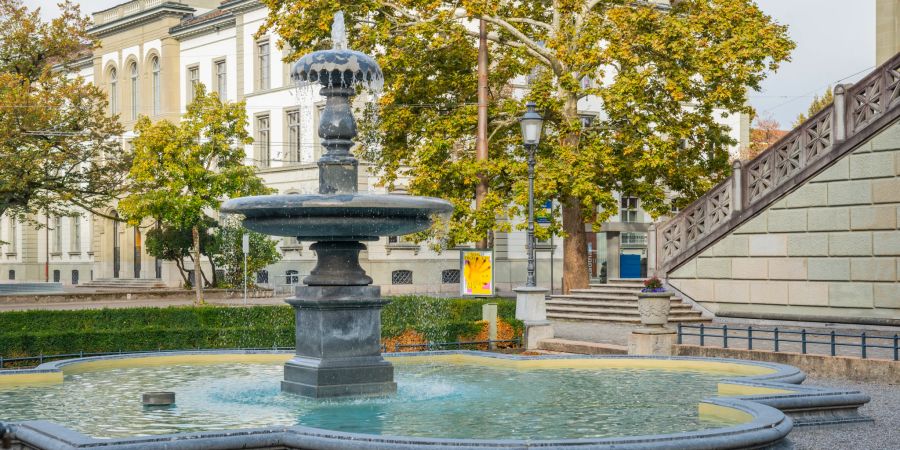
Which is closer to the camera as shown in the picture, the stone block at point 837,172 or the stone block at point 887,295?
the stone block at point 887,295

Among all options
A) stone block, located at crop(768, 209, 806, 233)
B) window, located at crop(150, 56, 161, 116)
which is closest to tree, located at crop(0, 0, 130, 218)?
window, located at crop(150, 56, 161, 116)

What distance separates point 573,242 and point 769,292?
8.48 metres

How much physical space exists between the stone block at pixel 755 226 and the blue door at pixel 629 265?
30.6 m

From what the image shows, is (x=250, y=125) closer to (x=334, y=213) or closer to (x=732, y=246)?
(x=732, y=246)

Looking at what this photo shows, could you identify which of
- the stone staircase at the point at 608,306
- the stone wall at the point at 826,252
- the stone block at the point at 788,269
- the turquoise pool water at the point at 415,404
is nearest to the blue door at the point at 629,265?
the stone staircase at the point at 608,306

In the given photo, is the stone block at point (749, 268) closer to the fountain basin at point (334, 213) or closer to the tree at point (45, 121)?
the fountain basin at point (334, 213)

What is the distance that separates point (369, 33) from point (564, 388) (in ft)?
66.0

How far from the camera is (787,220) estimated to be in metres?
25.9

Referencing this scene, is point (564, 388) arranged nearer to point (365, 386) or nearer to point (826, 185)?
point (365, 386)

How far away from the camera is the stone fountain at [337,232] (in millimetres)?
12656

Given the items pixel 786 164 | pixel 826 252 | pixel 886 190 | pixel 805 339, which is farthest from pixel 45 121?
pixel 805 339

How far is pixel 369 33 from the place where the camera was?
3238 centimetres

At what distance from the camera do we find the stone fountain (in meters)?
12.7

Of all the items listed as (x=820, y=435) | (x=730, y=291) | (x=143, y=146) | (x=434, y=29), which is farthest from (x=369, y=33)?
(x=820, y=435)
